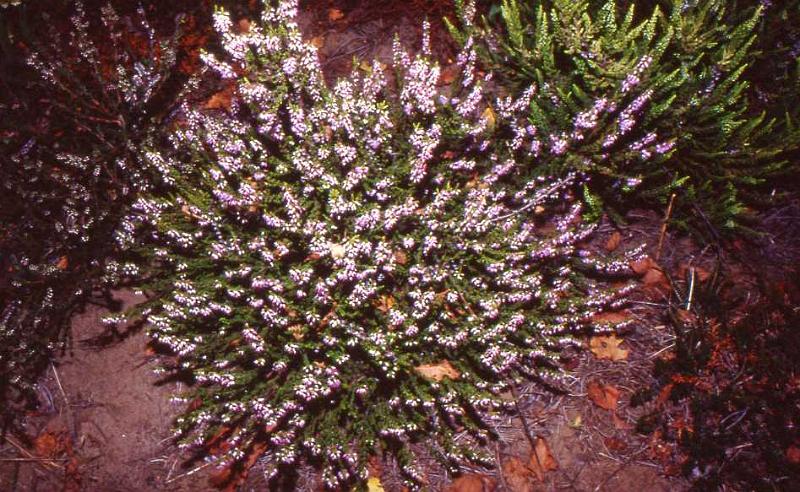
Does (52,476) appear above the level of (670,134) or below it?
below

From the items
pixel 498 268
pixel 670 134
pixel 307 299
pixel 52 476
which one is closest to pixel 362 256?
pixel 307 299

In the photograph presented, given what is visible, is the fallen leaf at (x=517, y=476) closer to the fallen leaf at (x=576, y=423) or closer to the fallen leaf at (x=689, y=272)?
the fallen leaf at (x=576, y=423)

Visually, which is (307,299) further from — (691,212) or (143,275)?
(691,212)

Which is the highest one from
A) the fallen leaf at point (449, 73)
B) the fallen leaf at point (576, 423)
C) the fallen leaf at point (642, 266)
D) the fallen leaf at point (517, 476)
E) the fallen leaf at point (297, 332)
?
the fallen leaf at point (449, 73)

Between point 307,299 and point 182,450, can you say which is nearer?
point 307,299

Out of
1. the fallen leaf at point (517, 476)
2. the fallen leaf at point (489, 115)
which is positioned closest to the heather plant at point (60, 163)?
the fallen leaf at point (489, 115)

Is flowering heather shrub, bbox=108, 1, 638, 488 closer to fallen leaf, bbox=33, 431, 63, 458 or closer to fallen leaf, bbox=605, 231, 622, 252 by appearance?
fallen leaf, bbox=605, 231, 622, 252
